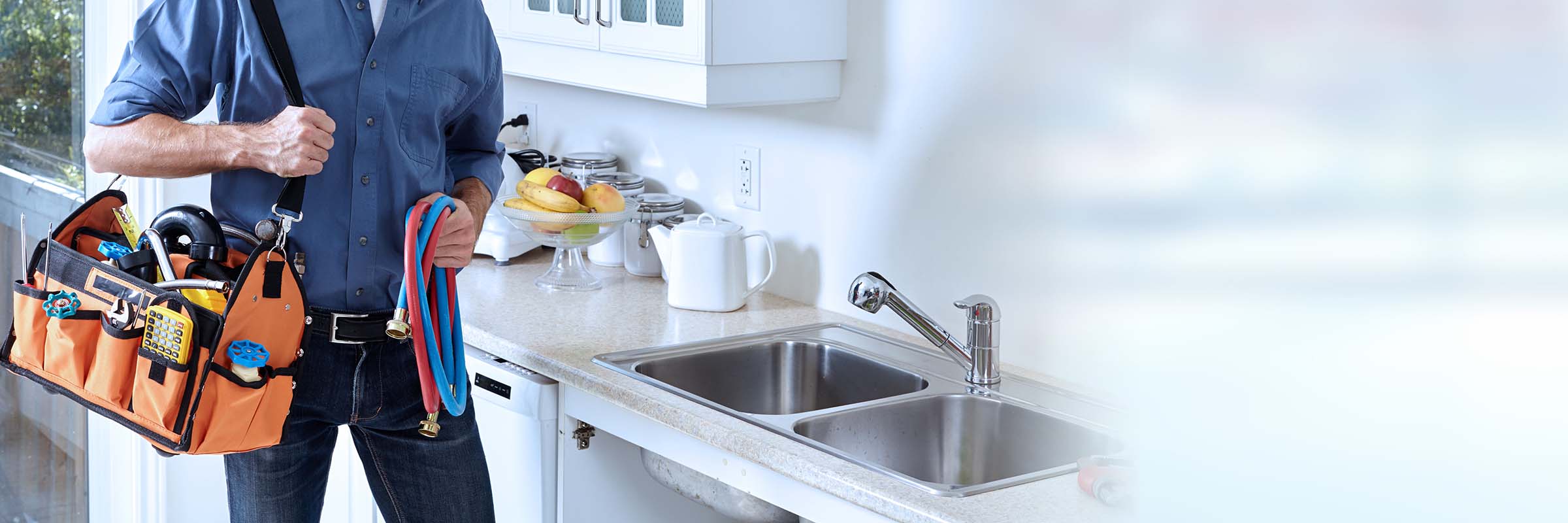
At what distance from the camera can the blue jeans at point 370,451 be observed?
57.3 inches

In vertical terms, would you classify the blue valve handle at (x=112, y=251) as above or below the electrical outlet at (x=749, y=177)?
below

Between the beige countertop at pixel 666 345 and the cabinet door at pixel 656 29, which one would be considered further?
the cabinet door at pixel 656 29

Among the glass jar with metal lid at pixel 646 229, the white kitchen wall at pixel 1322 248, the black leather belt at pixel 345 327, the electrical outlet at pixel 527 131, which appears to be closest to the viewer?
the white kitchen wall at pixel 1322 248

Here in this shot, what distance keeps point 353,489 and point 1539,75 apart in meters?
2.20

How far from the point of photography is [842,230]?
6.76ft

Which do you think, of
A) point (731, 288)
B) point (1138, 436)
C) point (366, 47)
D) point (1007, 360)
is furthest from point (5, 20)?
point (1138, 436)

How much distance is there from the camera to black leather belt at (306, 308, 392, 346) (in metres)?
1.44

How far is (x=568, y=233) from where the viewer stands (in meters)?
2.12

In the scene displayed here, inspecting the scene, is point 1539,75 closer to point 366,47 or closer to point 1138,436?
point 1138,436

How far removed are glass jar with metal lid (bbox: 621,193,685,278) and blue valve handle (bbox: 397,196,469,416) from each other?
0.77 metres

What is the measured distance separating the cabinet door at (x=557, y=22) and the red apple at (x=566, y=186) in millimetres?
228

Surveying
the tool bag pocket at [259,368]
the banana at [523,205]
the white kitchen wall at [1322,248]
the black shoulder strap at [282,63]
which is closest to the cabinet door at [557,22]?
the banana at [523,205]

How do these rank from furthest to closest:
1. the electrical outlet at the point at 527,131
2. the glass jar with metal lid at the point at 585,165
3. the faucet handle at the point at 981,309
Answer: the electrical outlet at the point at 527,131, the glass jar with metal lid at the point at 585,165, the faucet handle at the point at 981,309

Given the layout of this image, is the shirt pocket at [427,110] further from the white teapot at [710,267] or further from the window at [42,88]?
the window at [42,88]
